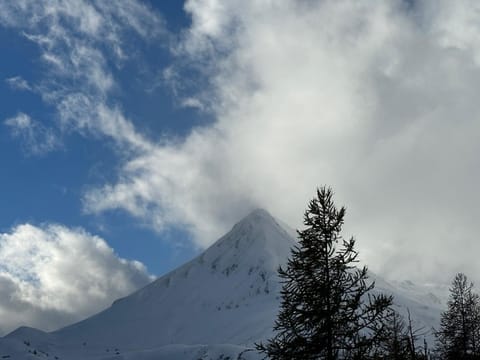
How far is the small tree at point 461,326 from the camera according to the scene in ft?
95.9

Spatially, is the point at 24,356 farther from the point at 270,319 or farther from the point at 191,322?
the point at 191,322

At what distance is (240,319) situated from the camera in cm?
15588

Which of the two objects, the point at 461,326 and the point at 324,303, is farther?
the point at 461,326

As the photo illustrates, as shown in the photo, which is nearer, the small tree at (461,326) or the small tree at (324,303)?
the small tree at (324,303)

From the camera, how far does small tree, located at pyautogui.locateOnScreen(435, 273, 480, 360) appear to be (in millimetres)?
29219

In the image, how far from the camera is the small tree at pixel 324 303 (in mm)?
14914

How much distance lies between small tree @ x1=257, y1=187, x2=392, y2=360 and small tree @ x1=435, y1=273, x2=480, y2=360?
658 inches

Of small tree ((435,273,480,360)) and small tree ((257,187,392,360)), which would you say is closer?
small tree ((257,187,392,360))

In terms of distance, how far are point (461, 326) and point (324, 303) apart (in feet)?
66.2

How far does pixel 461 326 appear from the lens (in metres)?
31.1

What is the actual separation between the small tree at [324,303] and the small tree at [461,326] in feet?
54.9

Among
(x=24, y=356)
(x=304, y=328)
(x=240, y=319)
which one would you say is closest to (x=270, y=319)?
(x=240, y=319)

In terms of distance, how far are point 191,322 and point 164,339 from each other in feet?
43.4

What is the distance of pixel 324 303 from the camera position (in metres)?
15.6
